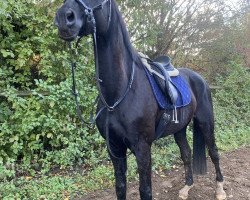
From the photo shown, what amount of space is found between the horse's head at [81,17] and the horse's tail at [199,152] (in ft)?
8.73

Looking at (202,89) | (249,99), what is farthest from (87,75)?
(249,99)

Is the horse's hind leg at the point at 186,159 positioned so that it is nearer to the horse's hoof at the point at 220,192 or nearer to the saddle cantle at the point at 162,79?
the horse's hoof at the point at 220,192

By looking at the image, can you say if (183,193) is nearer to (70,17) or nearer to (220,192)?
(220,192)

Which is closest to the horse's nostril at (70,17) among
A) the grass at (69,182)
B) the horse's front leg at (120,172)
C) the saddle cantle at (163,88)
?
the saddle cantle at (163,88)

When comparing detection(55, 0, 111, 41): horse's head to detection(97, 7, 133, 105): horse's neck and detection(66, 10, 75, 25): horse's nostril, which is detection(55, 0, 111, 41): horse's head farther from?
detection(97, 7, 133, 105): horse's neck

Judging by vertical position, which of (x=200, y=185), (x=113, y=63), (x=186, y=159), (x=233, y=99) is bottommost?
(x=200, y=185)

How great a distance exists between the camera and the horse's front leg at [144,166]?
306cm

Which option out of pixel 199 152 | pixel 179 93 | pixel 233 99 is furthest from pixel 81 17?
pixel 233 99

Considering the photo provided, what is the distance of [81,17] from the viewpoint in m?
2.46

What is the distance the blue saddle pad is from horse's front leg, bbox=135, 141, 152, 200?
50 cm

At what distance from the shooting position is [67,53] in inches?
238

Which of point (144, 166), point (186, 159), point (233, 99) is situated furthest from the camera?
point (233, 99)

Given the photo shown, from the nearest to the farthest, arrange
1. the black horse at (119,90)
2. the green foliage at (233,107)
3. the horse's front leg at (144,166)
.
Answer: the black horse at (119,90), the horse's front leg at (144,166), the green foliage at (233,107)

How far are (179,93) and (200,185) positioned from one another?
175 cm
